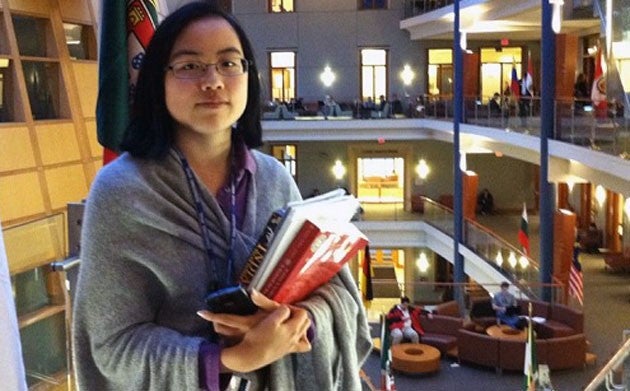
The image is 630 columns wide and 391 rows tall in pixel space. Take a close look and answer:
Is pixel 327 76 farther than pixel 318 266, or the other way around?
pixel 327 76

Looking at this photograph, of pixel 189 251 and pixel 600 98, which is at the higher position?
pixel 189 251

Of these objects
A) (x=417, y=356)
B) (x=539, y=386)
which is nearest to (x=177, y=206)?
(x=539, y=386)

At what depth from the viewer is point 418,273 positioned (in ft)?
83.1

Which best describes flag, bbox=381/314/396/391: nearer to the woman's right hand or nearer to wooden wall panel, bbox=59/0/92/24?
wooden wall panel, bbox=59/0/92/24

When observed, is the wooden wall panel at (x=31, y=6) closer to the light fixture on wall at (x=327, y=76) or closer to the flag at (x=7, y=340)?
the flag at (x=7, y=340)

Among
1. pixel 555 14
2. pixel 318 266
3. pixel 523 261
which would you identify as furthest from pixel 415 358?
pixel 318 266

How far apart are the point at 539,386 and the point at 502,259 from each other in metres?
6.55

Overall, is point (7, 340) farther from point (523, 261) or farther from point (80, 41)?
point (523, 261)

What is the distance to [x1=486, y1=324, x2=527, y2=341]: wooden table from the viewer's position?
13.1 metres

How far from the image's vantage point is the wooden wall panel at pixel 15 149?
10.6 metres

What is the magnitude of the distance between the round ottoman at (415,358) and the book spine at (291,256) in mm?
10831

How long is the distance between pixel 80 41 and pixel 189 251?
470 inches

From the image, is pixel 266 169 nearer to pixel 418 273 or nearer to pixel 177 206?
pixel 177 206

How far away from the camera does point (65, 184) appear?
1175cm
